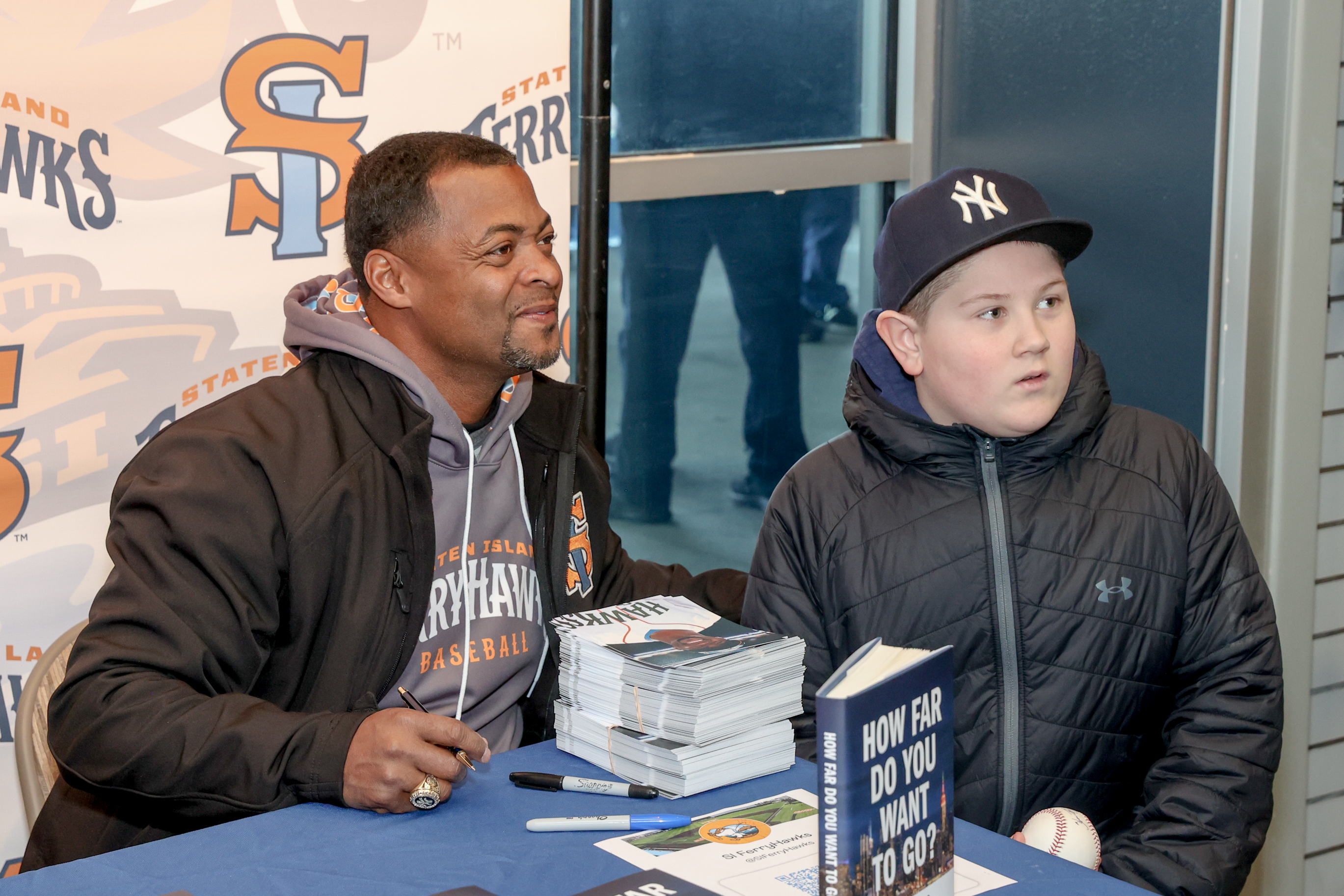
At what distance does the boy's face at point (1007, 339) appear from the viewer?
1924mm

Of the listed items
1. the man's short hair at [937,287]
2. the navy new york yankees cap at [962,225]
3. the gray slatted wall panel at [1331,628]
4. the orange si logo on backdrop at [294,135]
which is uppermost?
the orange si logo on backdrop at [294,135]

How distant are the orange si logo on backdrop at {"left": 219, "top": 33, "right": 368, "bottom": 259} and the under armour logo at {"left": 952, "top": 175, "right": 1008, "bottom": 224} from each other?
1192 mm

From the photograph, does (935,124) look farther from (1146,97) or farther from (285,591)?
(285,591)

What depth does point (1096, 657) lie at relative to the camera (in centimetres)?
193

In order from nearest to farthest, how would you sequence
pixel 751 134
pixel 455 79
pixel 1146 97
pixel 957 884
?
pixel 957 884
pixel 455 79
pixel 1146 97
pixel 751 134

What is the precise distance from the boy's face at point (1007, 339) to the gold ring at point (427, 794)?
94cm

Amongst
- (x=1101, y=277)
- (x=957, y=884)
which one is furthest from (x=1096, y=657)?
(x=1101, y=277)

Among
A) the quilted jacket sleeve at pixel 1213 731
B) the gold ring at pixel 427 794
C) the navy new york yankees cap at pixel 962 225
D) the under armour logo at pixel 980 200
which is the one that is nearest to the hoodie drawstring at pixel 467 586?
the gold ring at pixel 427 794

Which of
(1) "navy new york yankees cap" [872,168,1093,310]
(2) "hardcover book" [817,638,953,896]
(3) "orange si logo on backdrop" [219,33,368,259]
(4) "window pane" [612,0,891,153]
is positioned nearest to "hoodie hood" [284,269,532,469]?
(3) "orange si logo on backdrop" [219,33,368,259]

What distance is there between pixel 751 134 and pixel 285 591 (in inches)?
95.7

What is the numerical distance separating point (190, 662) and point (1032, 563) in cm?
119

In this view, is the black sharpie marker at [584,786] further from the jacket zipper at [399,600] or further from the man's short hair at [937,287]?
the man's short hair at [937,287]

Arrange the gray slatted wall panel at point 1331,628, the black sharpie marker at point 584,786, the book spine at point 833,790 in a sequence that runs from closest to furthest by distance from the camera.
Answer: the book spine at point 833,790, the black sharpie marker at point 584,786, the gray slatted wall panel at point 1331,628

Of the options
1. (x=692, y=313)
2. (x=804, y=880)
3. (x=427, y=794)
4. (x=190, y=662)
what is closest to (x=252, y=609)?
(x=190, y=662)
